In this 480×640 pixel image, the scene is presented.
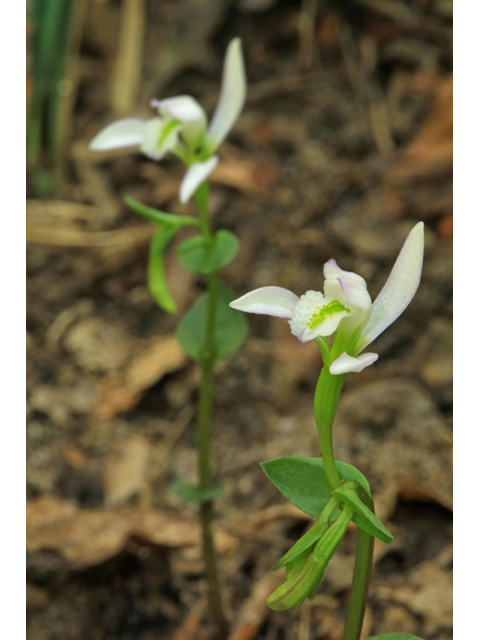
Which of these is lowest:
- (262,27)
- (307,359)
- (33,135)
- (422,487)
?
(422,487)

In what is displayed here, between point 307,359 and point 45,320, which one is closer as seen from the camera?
point 307,359

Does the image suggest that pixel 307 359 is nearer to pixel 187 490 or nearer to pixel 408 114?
pixel 187 490

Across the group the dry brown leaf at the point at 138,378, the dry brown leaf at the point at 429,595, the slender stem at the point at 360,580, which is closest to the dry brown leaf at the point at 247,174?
the dry brown leaf at the point at 138,378

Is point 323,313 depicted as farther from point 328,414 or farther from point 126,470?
point 126,470

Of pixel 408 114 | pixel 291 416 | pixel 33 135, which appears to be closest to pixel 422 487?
pixel 291 416

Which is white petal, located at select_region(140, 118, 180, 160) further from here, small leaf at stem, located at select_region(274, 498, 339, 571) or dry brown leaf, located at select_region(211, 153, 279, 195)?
dry brown leaf, located at select_region(211, 153, 279, 195)

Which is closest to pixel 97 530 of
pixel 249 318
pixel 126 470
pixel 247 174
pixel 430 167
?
pixel 126 470

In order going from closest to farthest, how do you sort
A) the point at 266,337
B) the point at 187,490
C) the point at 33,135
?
the point at 187,490, the point at 266,337, the point at 33,135
